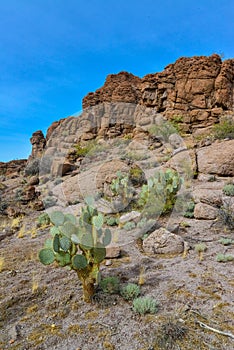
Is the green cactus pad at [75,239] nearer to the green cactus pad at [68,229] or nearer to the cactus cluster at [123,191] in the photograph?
the green cactus pad at [68,229]

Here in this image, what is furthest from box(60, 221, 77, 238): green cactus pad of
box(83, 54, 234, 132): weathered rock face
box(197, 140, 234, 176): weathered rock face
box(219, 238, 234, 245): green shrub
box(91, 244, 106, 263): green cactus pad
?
box(83, 54, 234, 132): weathered rock face

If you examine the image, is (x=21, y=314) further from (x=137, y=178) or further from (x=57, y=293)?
(x=137, y=178)

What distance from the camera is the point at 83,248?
3.23 metres

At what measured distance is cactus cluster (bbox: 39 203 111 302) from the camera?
10.2 ft

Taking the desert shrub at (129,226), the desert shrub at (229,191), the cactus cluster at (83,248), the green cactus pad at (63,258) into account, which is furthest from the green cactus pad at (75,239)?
the desert shrub at (229,191)

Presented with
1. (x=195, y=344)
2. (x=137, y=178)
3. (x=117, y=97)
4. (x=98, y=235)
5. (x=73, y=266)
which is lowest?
(x=195, y=344)

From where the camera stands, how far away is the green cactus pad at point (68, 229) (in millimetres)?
3229

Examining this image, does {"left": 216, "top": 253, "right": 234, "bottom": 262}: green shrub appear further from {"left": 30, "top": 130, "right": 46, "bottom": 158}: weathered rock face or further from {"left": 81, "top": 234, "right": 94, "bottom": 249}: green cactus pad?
{"left": 30, "top": 130, "right": 46, "bottom": 158}: weathered rock face

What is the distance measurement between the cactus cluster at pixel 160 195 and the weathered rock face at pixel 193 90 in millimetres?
13113

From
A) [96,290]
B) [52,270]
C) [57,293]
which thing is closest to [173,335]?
[96,290]

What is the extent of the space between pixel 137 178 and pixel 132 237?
16.9 feet

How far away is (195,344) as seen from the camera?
91.1 inches

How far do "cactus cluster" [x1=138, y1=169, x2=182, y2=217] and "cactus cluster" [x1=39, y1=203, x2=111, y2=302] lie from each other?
12.7 feet

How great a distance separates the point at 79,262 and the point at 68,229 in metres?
0.48
